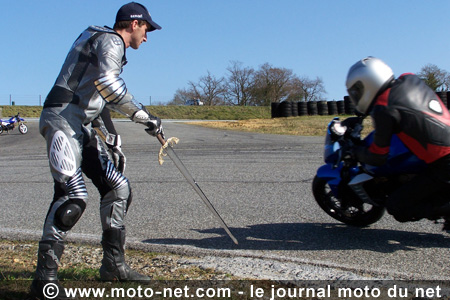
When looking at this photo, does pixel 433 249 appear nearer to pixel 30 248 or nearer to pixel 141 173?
pixel 30 248

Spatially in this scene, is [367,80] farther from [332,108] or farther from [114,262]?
[332,108]

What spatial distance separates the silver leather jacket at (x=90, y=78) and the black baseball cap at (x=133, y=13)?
19 cm

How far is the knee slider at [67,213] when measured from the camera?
122 inches

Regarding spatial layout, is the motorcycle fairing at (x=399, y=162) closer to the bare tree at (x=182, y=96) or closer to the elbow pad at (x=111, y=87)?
the elbow pad at (x=111, y=87)

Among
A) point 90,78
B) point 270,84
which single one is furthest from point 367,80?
point 270,84

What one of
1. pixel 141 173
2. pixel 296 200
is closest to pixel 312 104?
pixel 141 173

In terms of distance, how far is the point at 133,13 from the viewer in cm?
340

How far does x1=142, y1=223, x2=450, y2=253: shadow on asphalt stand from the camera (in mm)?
4293

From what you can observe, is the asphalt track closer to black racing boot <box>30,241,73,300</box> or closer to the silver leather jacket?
black racing boot <box>30,241,73,300</box>

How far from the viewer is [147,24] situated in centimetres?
348

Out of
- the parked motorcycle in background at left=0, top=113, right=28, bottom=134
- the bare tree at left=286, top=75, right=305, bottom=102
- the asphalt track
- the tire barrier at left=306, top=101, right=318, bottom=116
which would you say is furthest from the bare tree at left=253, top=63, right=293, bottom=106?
the asphalt track

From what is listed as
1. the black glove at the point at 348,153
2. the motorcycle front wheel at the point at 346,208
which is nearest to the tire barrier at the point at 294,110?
the motorcycle front wheel at the point at 346,208

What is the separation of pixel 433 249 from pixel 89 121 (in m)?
2.97

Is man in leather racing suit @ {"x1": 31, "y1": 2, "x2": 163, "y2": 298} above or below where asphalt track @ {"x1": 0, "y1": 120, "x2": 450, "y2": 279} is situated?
above
